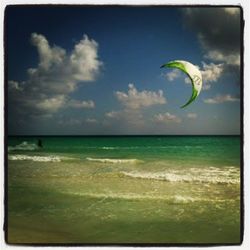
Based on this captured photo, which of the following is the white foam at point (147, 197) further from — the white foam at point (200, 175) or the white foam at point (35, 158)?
the white foam at point (35, 158)

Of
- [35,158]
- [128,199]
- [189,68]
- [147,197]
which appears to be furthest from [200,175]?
[35,158]

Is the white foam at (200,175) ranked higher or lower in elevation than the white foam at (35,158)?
lower

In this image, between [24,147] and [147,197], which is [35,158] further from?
[147,197]

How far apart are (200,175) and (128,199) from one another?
1.76 feet

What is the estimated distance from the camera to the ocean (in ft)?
11.1

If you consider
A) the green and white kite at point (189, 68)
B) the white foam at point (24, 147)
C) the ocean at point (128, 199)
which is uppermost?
the green and white kite at point (189, 68)

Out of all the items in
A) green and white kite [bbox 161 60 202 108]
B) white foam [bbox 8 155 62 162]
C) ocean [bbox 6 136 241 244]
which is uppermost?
green and white kite [bbox 161 60 202 108]

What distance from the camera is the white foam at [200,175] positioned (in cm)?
342

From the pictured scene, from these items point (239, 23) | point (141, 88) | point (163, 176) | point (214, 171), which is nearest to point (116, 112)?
point (141, 88)

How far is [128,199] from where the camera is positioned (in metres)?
3.41

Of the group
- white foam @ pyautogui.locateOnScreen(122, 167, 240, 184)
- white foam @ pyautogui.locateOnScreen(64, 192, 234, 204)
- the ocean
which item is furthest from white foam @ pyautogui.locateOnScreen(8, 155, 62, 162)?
white foam @ pyautogui.locateOnScreen(122, 167, 240, 184)

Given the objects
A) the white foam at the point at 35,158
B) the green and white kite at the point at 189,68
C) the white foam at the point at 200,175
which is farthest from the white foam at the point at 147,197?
the green and white kite at the point at 189,68

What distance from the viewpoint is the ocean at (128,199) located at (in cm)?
338

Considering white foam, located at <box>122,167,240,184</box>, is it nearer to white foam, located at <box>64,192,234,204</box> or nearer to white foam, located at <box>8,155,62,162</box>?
white foam, located at <box>64,192,234,204</box>
